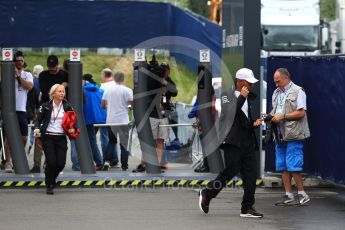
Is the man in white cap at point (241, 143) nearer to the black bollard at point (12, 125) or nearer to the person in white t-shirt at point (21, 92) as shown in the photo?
the black bollard at point (12, 125)

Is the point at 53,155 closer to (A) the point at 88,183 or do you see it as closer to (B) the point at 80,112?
(A) the point at 88,183

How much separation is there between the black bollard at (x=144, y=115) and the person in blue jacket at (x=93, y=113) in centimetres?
149

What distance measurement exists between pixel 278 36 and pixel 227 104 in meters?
24.2

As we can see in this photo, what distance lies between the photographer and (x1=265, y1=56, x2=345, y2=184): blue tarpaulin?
564 inches

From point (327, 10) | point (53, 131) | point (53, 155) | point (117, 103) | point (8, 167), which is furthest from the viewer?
point (327, 10)

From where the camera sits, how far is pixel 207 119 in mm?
16500

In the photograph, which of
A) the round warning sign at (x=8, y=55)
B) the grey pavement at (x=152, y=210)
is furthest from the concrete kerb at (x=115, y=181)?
the round warning sign at (x=8, y=55)

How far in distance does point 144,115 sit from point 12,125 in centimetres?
215

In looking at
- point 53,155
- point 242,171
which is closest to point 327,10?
point 53,155

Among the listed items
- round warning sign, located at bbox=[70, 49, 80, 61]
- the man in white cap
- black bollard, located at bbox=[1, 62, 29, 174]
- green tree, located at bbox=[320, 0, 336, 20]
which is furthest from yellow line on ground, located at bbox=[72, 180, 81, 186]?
green tree, located at bbox=[320, 0, 336, 20]

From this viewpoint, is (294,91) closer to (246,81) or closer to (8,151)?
(246,81)

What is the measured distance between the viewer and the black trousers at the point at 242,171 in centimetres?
1273

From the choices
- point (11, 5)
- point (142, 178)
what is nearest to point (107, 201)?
point (142, 178)

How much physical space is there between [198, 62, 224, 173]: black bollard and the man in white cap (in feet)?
11.0
